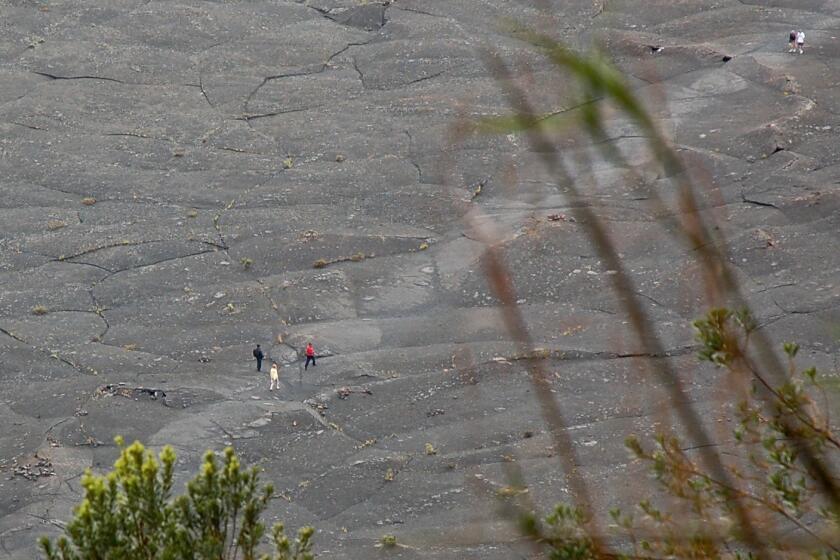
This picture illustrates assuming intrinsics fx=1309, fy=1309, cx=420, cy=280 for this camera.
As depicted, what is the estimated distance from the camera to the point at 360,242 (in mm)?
24234

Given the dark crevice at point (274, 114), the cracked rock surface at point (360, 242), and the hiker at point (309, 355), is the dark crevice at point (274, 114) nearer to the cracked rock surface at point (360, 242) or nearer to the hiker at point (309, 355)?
the cracked rock surface at point (360, 242)

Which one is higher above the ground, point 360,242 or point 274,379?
point 274,379

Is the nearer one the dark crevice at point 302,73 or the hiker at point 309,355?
the hiker at point 309,355

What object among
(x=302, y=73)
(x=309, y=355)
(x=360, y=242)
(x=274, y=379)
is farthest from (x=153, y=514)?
(x=302, y=73)

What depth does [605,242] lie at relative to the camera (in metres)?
3.06

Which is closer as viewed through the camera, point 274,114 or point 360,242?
point 360,242

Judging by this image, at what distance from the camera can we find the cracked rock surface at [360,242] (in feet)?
58.9

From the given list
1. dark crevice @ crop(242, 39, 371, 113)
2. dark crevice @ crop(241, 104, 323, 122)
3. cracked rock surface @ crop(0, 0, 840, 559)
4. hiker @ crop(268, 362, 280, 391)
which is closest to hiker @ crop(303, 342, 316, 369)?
cracked rock surface @ crop(0, 0, 840, 559)

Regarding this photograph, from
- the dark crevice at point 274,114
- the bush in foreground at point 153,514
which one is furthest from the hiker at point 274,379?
the bush in foreground at point 153,514

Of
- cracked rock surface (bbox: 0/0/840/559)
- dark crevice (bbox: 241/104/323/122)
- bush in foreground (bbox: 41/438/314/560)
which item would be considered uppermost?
bush in foreground (bbox: 41/438/314/560)

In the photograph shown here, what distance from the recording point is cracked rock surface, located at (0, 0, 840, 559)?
17938mm

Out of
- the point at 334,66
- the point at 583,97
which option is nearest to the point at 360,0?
the point at 334,66

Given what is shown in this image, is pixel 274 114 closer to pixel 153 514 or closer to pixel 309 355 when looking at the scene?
pixel 309 355

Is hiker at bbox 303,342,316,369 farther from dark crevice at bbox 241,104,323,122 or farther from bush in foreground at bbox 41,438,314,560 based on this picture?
bush in foreground at bbox 41,438,314,560
